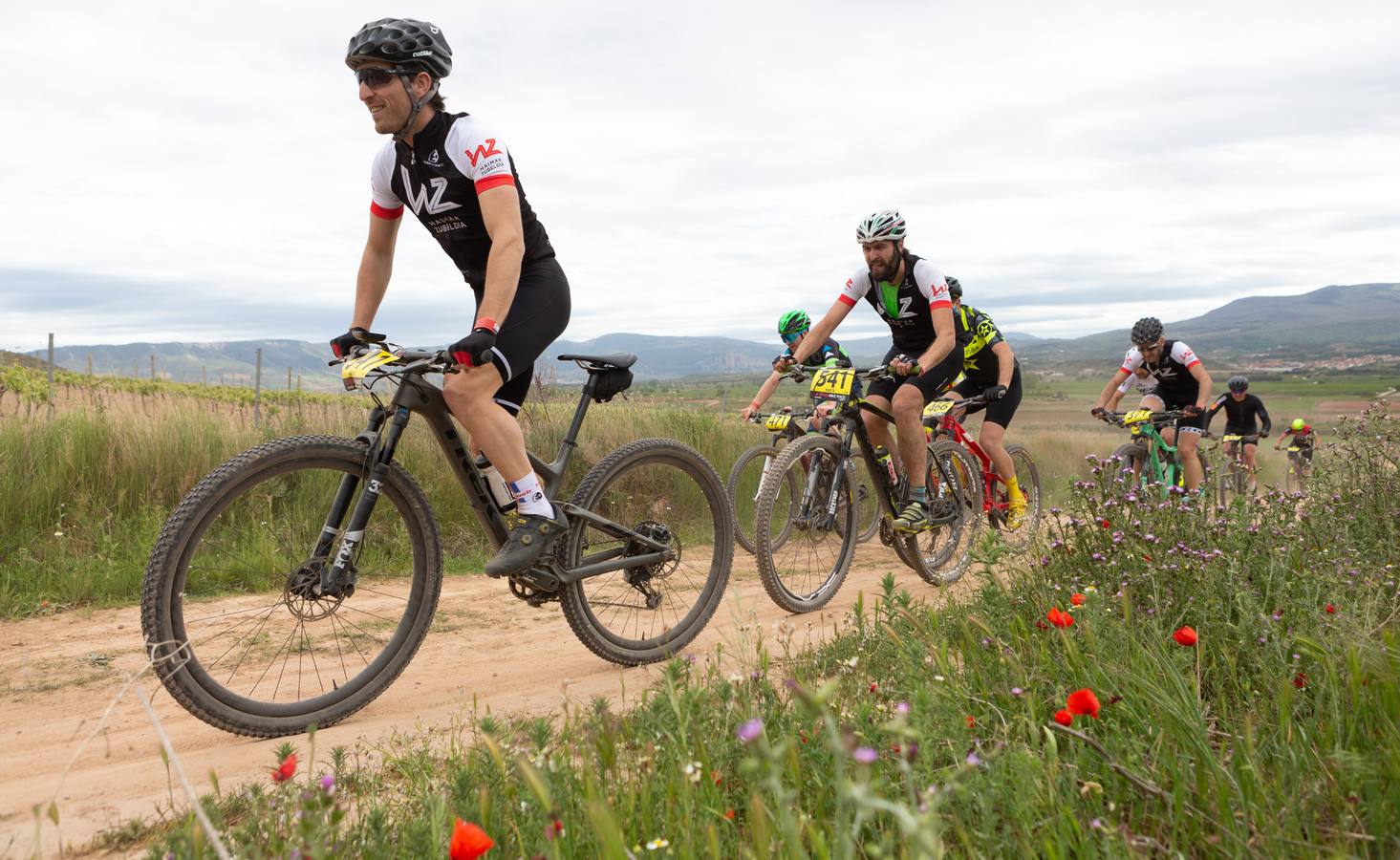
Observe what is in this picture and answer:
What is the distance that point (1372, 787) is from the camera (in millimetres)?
1925

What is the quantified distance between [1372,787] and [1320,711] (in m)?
0.53

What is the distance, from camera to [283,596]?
4.21 metres

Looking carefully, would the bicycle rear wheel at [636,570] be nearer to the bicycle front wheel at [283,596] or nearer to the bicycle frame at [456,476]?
the bicycle frame at [456,476]

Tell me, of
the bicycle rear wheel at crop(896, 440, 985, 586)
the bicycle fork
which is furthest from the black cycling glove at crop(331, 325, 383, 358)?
the bicycle rear wheel at crop(896, 440, 985, 586)

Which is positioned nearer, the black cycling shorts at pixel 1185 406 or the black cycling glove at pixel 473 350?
the black cycling glove at pixel 473 350

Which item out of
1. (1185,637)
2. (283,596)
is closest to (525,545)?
(283,596)

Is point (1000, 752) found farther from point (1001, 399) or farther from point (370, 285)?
point (1001, 399)

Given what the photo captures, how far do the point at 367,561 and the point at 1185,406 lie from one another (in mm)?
9847

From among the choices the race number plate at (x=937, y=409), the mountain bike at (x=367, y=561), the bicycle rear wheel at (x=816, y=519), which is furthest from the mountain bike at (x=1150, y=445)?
the mountain bike at (x=367, y=561)

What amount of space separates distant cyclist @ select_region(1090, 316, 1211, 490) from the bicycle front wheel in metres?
8.59

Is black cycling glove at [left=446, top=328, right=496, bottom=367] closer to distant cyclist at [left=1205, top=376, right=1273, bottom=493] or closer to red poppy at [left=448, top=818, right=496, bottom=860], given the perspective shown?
red poppy at [left=448, top=818, right=496, bottom=860]

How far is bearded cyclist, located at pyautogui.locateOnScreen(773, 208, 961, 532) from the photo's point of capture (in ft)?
22.5

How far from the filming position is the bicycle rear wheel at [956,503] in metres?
7.57

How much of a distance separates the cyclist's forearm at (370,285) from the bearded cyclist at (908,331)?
139 inches
